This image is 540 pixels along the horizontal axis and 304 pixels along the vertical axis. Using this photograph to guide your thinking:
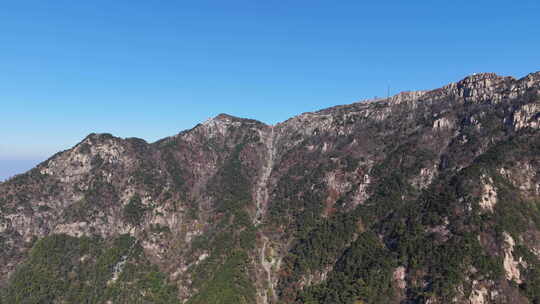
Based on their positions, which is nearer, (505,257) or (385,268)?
(505,257)

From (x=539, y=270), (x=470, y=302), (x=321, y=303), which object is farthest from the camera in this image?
(x=321, y=303)

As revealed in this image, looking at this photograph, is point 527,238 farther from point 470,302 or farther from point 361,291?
point 361,291

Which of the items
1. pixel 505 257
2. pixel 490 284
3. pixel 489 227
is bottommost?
pixel 490 284

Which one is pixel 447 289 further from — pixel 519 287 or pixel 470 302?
pixel 519 287

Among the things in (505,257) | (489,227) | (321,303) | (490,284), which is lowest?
(321,303)

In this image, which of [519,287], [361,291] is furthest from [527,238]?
[361,291]

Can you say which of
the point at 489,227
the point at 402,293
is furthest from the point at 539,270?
the point at 402,293

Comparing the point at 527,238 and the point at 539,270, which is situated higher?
the point at 527,238

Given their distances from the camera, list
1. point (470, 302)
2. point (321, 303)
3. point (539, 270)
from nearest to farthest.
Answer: point (470, 302)
point (539, 270)
point (321, 303)

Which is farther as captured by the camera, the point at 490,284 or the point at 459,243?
the point at 459,243
